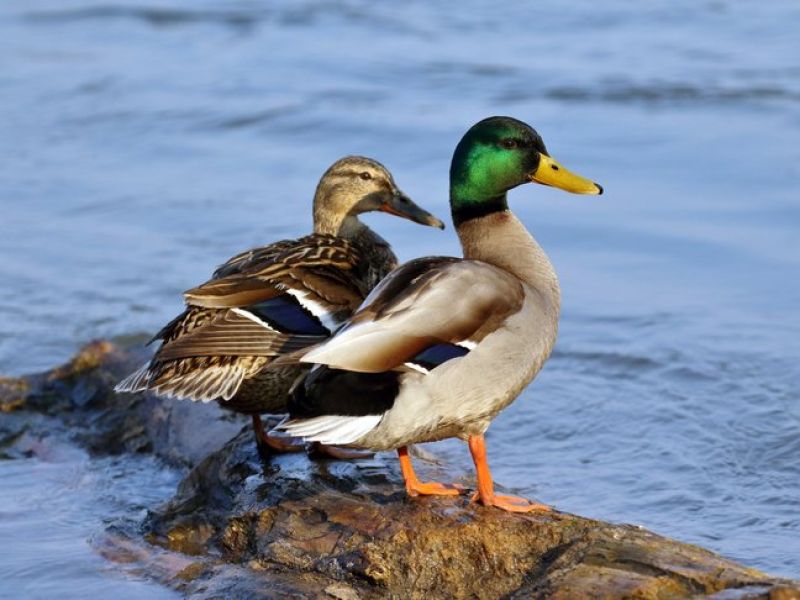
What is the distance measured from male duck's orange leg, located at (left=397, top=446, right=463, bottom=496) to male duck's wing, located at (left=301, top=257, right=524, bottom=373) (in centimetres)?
46

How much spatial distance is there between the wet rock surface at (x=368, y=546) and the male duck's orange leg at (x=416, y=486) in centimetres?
5

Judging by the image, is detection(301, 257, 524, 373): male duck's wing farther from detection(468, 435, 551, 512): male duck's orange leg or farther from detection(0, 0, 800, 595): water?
detection(0, 0, 800, 595): water

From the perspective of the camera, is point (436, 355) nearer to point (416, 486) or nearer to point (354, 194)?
point (416, 486)

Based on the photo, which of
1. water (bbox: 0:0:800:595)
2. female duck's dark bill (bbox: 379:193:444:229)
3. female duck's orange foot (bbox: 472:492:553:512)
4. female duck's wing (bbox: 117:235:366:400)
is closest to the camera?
female duck's orange foot (bbox: 472:492:553:512)

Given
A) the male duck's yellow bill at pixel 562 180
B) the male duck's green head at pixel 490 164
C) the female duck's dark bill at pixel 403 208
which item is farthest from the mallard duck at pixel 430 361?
the female duck's dark bill at pixel 403 208

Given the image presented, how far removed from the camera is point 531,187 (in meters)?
9.95

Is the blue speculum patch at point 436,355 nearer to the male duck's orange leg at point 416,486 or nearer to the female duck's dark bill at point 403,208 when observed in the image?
the male duck's orange leg at point 416,486

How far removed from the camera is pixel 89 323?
Answer: 8180 millimetres

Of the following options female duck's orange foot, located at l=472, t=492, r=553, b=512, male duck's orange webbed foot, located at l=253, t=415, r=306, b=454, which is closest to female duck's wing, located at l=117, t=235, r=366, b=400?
male duck's orange webbed foot, located at l=253, t=415, r=306, b=454

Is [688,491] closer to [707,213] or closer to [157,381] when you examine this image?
[157,381]

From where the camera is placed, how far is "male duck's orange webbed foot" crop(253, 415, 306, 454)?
17.2 ft

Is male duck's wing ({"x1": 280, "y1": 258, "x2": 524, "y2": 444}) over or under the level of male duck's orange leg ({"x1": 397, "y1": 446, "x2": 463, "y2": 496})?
over

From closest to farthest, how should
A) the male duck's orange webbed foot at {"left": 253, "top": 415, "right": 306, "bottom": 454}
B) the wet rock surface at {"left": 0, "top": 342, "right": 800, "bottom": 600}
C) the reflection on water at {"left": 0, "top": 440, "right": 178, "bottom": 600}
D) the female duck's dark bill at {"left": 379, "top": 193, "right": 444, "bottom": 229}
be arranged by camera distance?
the wet rock surface at {"left": 0, "top": 342, "right": 800, "bottom": 600} → the reflection on water at {"left": 0, "top": 440, "right": 178, "bottom": 600} → the male duck's orange webbed foot at {"left": 253, "top": 415, "right": 306, "bottom": 454} → the female duck's dark bill at {"left": 379, "top": 193, "right": 444, "bottom": 229}

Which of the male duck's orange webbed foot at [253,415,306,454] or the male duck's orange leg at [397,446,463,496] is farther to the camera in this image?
the male duck's orange webbed foot at [253,415,306,454]
